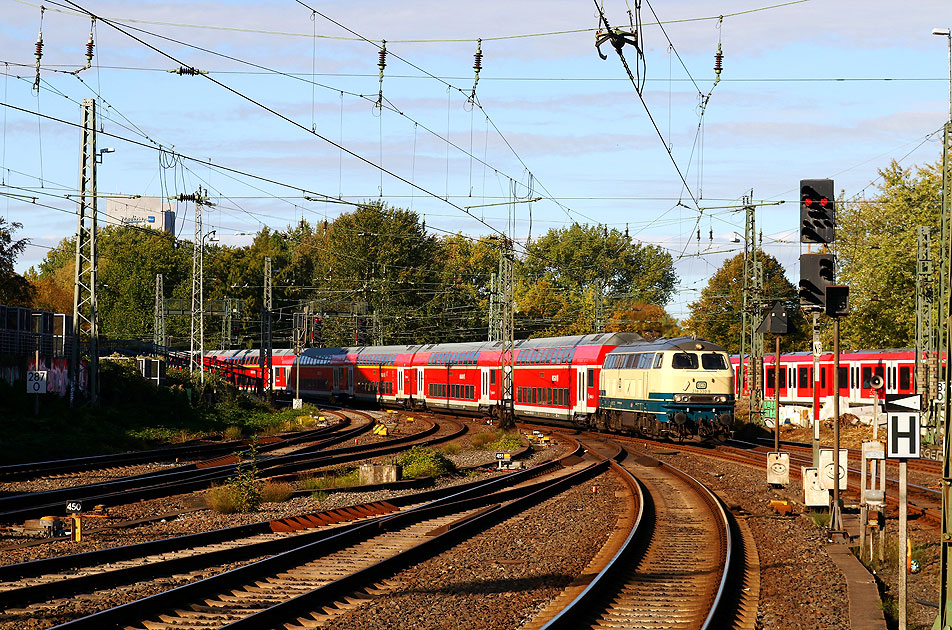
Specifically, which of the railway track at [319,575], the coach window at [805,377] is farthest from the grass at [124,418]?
the coach window at [805,377]

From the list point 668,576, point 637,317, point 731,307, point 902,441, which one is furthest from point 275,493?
point 637,317

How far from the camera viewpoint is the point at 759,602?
1213cm

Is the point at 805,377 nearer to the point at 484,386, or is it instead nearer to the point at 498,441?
the point at 484,386

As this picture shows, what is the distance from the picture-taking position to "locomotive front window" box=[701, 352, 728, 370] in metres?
34.0

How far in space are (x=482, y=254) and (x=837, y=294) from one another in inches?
3986

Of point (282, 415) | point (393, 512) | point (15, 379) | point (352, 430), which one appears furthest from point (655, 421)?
point (15, 379)

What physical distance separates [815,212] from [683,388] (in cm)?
1700

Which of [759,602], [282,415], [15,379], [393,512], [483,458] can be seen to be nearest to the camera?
[759,602]

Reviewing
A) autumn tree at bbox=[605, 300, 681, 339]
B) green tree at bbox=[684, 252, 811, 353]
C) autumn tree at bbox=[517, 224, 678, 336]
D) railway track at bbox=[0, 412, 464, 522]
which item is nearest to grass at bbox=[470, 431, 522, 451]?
railway track at bbox=[0, 412, 464, 522]

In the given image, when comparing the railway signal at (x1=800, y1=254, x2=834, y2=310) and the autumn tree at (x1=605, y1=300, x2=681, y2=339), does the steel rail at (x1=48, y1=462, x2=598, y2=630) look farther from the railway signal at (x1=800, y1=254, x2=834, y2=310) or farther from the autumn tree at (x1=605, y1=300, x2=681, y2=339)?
the autumn tree at (x1=605, y1=300, x2=681, y2=339)

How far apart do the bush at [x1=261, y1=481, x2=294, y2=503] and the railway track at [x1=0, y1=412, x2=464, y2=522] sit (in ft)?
6.88

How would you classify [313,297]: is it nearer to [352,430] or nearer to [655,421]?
[352,430]

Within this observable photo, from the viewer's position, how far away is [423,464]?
25.6 m

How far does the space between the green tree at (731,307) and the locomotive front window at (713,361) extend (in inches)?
1813
